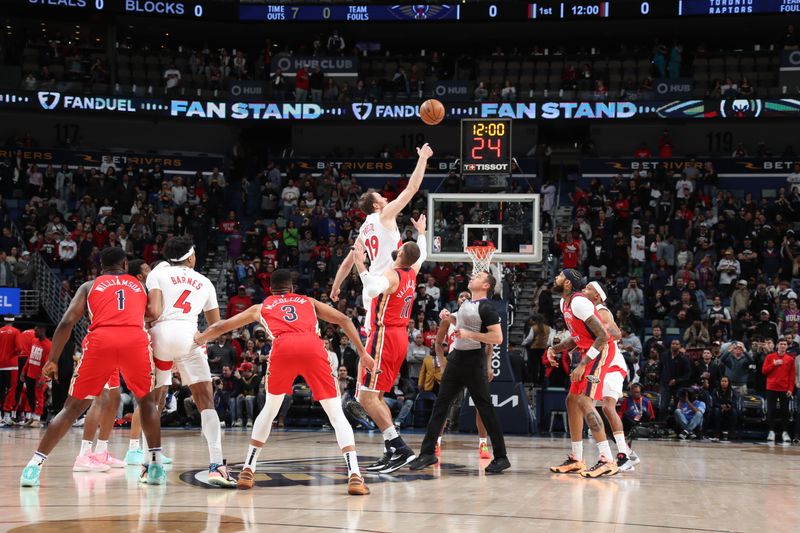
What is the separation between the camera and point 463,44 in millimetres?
34312

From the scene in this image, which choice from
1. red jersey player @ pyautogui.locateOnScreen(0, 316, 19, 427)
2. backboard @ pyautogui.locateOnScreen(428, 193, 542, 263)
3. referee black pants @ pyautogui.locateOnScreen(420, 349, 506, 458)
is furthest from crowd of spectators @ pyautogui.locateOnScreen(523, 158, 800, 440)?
red jersey player @ pyautogui.locateOnScreen(0, 316, 19, 427)

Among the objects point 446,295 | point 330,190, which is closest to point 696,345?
point 446,295

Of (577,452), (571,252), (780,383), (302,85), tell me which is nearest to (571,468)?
(577,452)

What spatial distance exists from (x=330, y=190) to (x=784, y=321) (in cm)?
1308

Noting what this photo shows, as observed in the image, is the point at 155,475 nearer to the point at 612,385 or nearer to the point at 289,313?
the point at 289,313

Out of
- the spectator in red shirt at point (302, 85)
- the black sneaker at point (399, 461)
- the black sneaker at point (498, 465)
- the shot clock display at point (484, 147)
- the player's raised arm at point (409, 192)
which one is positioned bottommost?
the black sneaker at point (498, 465)

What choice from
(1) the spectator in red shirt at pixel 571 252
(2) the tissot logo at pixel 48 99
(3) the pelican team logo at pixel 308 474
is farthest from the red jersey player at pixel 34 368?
(2) the tissot logo at pixel 48 99

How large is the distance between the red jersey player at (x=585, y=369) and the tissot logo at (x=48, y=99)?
2273 cm

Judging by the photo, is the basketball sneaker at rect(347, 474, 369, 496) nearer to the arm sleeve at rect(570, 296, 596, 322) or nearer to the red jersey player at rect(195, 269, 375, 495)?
the red jersey player at rect(195, 269, 375, 495)

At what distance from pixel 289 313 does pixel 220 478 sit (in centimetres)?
155

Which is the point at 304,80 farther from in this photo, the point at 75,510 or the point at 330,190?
the point at 75,510

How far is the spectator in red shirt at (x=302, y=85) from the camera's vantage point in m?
30.7

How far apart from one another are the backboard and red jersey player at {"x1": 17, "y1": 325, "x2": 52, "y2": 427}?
717 cm

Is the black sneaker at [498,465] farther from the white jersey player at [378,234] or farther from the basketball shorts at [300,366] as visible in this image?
the basketball shorts at [300,366]
